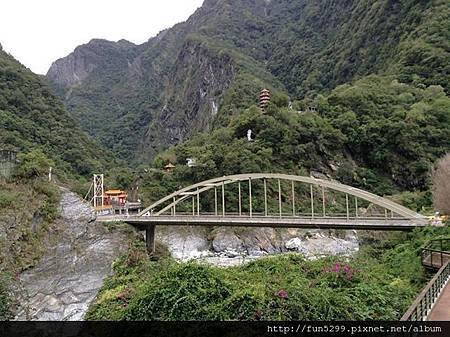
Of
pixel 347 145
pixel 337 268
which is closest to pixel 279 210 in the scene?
pixel 347 145

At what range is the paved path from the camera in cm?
678

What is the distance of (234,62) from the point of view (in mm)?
90375

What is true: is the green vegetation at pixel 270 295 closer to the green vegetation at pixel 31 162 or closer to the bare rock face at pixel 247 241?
the green vegetation at pixel 31 162

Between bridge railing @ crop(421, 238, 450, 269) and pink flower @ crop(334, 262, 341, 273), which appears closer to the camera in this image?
pink flower @ crop(334, 262, 341, 273)

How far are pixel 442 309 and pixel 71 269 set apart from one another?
17.5 m

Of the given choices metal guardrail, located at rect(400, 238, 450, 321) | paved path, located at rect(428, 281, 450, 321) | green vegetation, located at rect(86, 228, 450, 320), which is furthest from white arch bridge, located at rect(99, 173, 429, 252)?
paved path, located at rect(428, 281, 450, 321)

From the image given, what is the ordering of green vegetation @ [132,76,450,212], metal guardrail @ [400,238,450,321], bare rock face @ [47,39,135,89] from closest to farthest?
metal guardrail @ [400,238,450,321], green vegetation @ [132,76,450,212], bare rock face @ [47,39,135,89]

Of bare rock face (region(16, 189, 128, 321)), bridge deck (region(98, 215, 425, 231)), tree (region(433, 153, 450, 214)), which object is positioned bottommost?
bare rock face (region(16, 189, 128, 321))

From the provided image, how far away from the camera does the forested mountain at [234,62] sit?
61.5m

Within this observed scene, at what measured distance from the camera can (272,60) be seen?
10625 cm

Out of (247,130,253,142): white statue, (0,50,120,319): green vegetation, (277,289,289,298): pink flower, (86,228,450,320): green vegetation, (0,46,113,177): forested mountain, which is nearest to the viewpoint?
(86,228,450,320): green vegetation

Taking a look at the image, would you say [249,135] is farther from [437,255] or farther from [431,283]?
[431,283]

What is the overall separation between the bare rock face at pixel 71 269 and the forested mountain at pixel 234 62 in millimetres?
43935

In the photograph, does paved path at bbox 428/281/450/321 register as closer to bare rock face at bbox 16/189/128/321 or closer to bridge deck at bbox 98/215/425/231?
bridge deck at bbox 98/215/425/231
